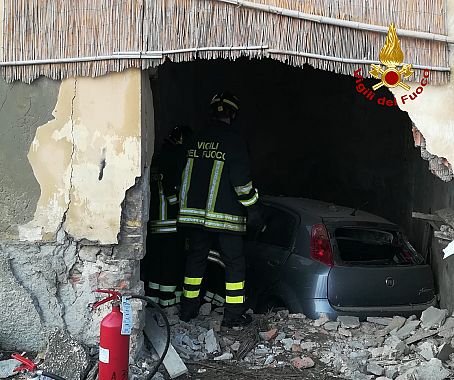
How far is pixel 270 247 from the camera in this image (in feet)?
21.8

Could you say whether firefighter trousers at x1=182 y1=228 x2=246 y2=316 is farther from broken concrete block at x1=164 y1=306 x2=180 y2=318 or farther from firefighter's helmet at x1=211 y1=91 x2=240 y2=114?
firefighter's helmet at x1=211 y1=91 x2=240 y2=114

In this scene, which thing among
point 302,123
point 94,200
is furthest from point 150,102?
point 302,123

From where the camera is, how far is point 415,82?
4.98m

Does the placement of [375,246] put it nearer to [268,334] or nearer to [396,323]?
[396,323]

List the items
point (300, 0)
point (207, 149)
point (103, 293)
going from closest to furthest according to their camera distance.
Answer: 1. point (300, 0)
2. point (103, 293)
3. point (207, 149)

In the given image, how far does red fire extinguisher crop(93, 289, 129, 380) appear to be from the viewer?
4637mm

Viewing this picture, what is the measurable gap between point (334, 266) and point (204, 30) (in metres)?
2.41

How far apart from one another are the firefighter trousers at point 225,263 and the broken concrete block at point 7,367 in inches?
68.8

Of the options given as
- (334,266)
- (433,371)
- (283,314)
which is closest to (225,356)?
(283,314)

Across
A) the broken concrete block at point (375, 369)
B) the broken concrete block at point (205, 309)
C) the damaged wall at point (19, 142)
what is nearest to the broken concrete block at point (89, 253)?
the damaged wall at point (19, 142)

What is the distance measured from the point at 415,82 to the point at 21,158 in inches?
123

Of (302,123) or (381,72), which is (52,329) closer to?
(381,72)

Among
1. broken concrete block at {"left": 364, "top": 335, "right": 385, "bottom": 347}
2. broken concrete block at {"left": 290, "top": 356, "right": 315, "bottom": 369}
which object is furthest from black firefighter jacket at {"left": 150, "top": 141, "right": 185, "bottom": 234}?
broken concrete block at {"left": 364, "top": 335, "right": 385, "bottom": 347}

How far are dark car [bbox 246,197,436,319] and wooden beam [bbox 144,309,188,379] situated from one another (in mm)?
1272
